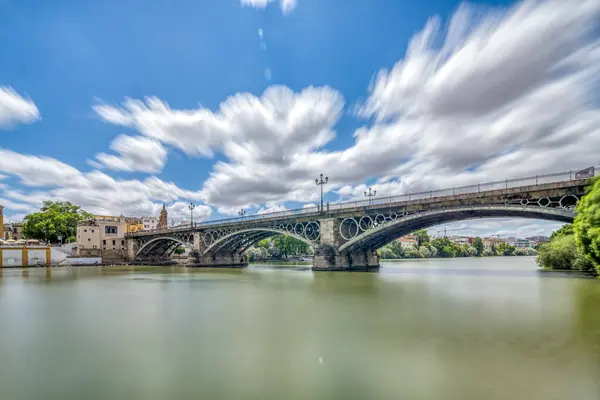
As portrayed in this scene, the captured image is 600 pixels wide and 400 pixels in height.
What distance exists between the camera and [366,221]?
4097 cm

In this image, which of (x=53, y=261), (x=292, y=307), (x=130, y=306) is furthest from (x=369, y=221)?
(x=53, y=261)

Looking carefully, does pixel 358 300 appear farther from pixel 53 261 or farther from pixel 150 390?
pixel 53 261

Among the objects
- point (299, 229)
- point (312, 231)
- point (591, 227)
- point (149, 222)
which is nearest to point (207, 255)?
point (299, 229)

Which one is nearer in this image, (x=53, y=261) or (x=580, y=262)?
(x=580, y=262)

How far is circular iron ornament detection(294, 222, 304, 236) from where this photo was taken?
46.3 metres

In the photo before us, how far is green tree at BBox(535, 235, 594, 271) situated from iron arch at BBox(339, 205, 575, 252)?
738 cm

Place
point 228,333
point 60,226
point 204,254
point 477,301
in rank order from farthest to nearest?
point 60,226, point 204,254, point 477,301, point 228,333

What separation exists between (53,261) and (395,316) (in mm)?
75647

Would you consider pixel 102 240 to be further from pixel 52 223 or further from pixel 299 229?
pixel 299 229

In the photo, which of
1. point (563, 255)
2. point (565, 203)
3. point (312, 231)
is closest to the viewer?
point (565, 203)

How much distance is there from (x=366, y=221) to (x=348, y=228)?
8.75 ft

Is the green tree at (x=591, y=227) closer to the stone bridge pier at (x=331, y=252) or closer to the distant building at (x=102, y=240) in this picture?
the stone bridge pier at (x=331, y=252)

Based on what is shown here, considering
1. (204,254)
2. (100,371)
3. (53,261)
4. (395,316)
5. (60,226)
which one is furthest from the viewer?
(60,226)

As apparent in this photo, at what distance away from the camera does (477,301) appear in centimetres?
1719
